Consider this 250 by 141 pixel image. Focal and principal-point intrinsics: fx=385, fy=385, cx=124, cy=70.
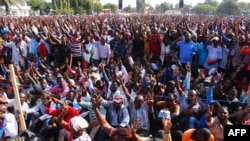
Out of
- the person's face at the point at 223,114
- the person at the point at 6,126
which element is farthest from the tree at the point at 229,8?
the person at the point at 6,126

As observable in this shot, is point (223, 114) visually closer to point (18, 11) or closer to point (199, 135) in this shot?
point (199, 135)

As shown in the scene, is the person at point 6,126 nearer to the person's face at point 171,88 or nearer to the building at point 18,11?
the person's face at point 171,88

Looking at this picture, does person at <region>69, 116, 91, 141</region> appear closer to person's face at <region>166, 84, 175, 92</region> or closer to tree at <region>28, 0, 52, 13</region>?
person's face at <region>166, 84, 175, 92</region>

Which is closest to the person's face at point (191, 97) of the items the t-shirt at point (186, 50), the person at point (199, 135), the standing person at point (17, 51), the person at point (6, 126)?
the person at point (199, 135)

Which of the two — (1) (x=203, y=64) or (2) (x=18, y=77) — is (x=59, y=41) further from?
(1) (x=203, y=64)

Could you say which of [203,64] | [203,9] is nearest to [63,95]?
[203,64]

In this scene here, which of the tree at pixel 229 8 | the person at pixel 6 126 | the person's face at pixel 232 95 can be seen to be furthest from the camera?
the tree at pixel 229 8

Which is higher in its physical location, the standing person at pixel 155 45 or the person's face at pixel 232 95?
the standing person at pixel 155 45

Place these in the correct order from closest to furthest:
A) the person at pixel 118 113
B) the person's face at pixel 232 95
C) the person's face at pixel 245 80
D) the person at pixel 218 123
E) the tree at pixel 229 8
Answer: the person at pixel 218 123
the person at pixel 118 113
the person's face at pixel 232 95
the person's face at pixel 245 80
the tree at pixel 229 8

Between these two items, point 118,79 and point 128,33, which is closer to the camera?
point 118,79

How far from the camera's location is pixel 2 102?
5.27 metres

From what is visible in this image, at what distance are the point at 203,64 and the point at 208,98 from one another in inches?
122

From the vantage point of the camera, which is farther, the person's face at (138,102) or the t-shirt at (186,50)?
the t-shirt at (186,50)

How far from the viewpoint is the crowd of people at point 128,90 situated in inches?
193
